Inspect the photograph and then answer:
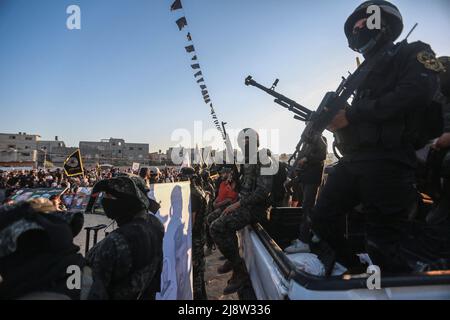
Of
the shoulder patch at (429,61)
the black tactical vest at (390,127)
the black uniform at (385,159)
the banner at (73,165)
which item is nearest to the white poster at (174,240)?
the black uniform at (385,159)

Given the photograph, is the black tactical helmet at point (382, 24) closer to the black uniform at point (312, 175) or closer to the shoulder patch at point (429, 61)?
the shoulder patch at point (429, 61)

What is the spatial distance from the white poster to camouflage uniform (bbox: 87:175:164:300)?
418mm

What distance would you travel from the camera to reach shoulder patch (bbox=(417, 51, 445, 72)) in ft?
6.11

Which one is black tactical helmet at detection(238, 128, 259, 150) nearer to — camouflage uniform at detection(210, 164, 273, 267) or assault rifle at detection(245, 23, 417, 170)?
camouflage uniform at detection(210, 164, 273, 267)

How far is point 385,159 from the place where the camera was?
196 cm

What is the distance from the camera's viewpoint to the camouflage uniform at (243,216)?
3.74 metres

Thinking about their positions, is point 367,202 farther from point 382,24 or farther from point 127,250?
point 127,250

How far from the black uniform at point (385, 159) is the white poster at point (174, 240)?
1.45 m

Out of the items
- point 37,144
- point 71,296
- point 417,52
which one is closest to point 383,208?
point 417,52

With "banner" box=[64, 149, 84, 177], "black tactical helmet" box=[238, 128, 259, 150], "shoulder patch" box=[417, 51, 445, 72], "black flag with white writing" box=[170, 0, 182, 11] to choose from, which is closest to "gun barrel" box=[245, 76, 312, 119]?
"black tactical helmet" box=[238, 128, 259, 150]

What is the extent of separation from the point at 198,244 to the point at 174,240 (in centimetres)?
127

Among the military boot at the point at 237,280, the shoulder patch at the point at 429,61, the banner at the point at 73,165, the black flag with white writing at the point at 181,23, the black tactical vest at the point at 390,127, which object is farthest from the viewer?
the banner at the point at 73,165

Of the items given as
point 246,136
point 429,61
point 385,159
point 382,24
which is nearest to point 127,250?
point 385,159

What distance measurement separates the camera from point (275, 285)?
1.74 metres
